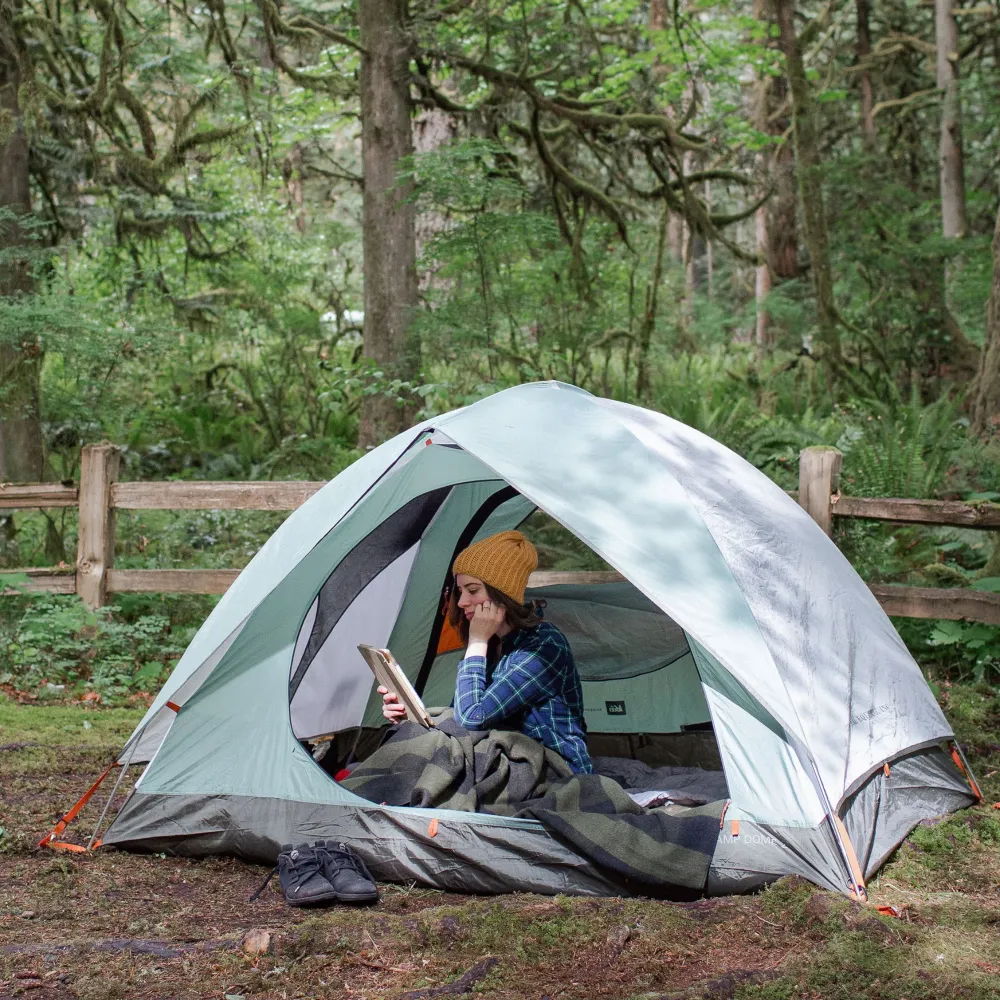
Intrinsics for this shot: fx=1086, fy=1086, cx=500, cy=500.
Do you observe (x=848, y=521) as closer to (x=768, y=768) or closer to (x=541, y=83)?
(x=768, y=768)

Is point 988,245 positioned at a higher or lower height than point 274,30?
lower

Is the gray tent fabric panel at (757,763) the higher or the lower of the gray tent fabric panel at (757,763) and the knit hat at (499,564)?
the lower

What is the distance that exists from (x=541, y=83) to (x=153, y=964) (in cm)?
939

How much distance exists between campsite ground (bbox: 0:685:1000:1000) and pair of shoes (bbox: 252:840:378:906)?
59 mm

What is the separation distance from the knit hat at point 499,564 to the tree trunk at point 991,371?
4165mm

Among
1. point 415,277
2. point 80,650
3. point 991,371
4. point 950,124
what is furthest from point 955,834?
point 950,124

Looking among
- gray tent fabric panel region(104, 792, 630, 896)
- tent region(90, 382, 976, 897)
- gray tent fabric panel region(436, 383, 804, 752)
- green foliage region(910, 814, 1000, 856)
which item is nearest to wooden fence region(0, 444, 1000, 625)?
tent region(90, 382, 976, 897)

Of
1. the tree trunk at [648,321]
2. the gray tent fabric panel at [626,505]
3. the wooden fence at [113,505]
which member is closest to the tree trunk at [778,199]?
the tree trunk at [648,321]

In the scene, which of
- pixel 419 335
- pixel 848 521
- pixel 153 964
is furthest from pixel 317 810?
pixel 419 335

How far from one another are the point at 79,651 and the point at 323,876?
3509 millimetres

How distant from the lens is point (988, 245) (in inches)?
388

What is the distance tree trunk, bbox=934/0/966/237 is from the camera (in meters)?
11.8

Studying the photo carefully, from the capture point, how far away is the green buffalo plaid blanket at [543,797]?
3.09 m

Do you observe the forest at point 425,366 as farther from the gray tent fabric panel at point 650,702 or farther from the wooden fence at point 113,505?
the gray tent fabric panel at point 650,702
